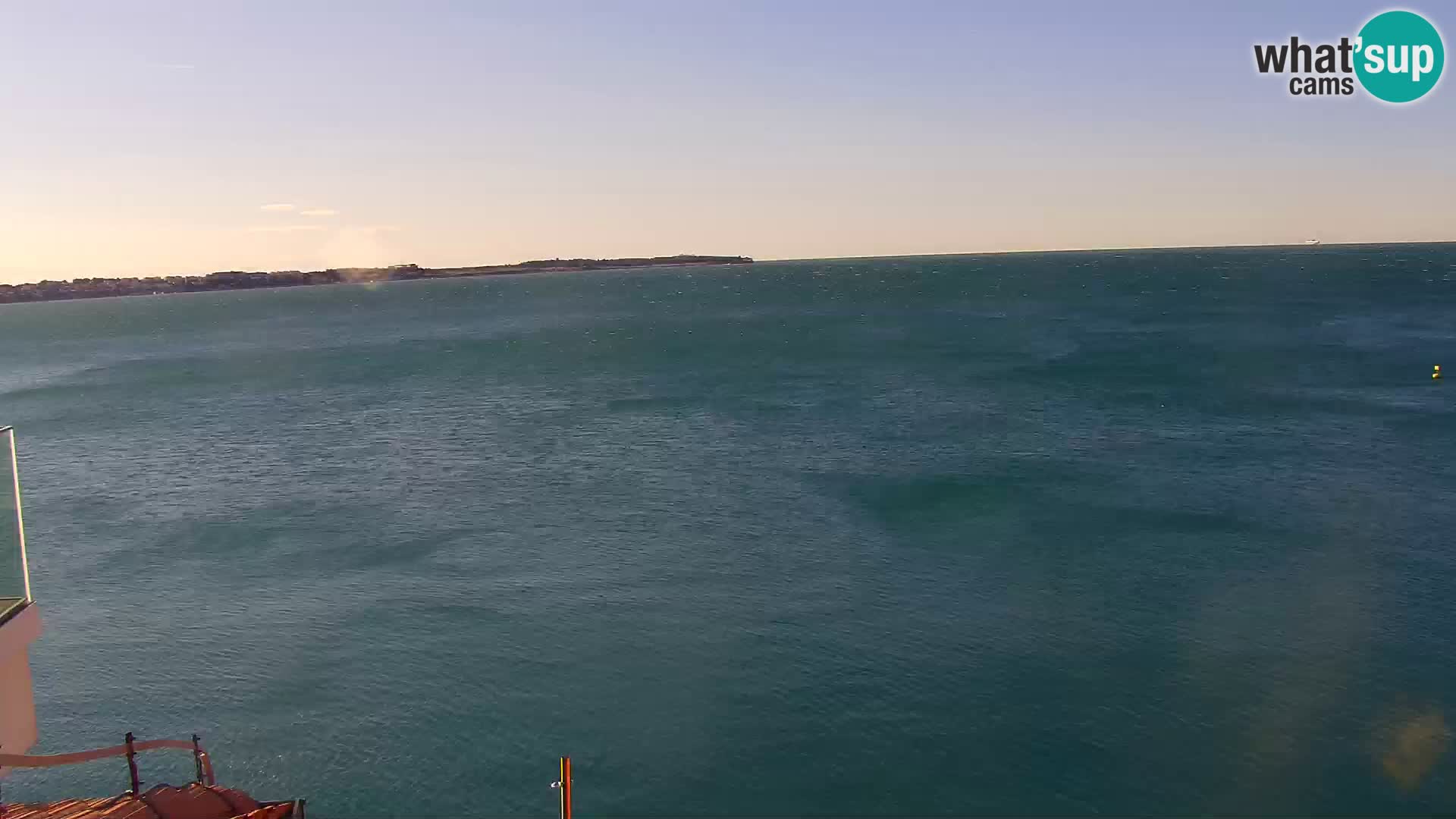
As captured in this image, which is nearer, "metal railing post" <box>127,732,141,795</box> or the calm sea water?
"metal railing post" <box>127,732,141,795</box>

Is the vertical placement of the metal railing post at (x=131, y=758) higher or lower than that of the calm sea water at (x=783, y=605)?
higher

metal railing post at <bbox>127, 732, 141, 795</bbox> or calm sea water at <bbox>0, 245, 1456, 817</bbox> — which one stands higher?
metal railing post at <bbox>127, 732, 141, 795</bbox>

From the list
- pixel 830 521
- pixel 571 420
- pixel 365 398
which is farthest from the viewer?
pixel 365 398

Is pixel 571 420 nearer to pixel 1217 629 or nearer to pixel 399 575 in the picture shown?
pixel 399 575

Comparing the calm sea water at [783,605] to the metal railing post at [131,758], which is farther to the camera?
the calm sea water at [783,605]

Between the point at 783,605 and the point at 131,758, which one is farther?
the point at 783,605

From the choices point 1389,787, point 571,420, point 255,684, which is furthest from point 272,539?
point 1389,787

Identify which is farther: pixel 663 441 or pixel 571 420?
pixel 571 420

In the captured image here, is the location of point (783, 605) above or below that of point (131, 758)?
below
